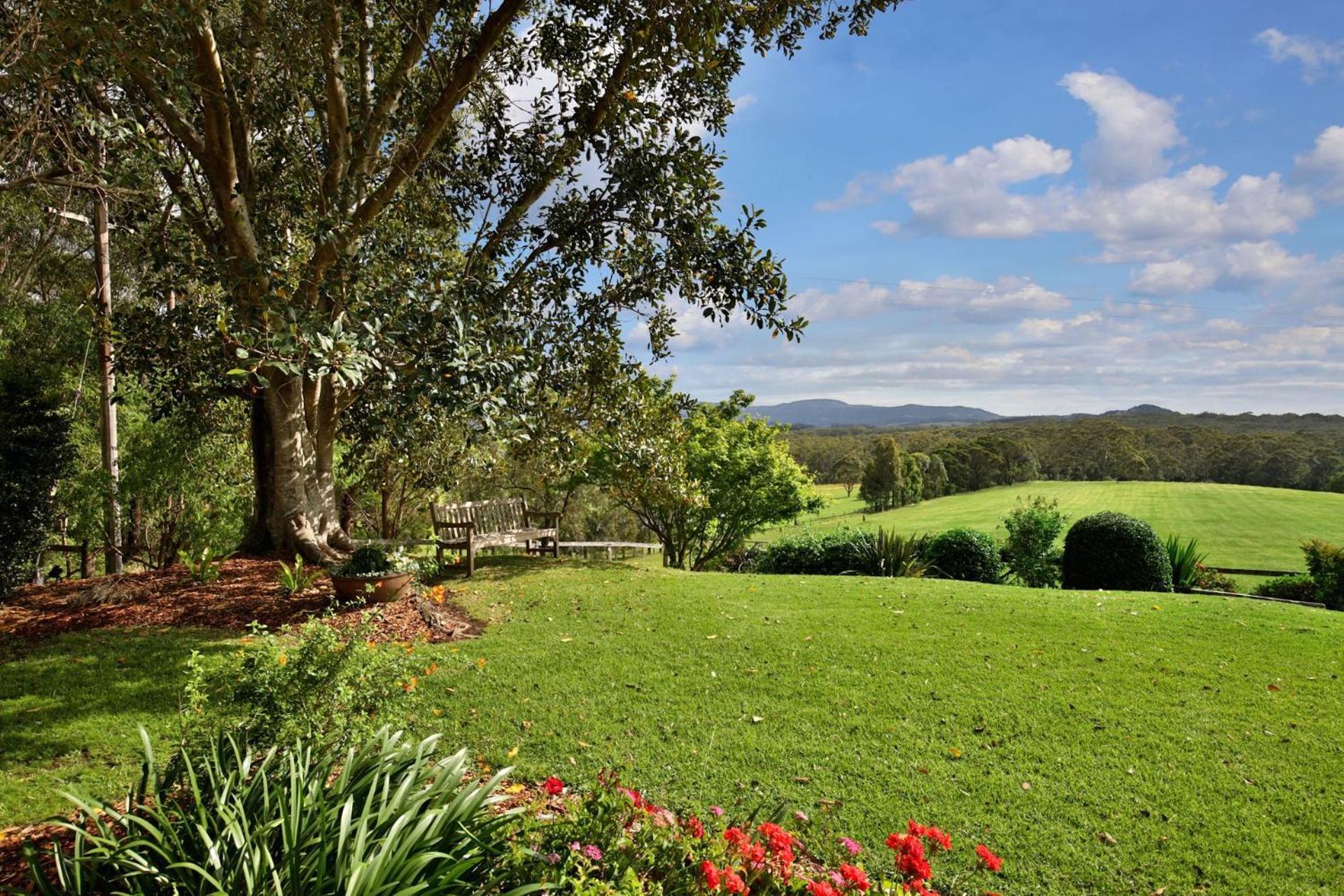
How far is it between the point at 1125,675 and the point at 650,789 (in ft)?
14.9

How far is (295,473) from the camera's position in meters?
8.18

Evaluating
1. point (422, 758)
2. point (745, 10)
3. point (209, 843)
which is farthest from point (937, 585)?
point (209, 843)

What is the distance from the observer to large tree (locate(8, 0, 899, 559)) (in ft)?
15.9

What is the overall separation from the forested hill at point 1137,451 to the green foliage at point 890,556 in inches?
697

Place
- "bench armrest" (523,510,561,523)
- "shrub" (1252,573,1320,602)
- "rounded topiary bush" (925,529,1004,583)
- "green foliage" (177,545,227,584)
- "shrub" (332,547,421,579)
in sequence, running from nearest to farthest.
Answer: "shrub" (332,547,421,579), "green foliage" (177,545,227,584), "shrub" (1252,573,1320,602), "rounded topiary bush" (925,529,1004,583), "bench armrest" (523,510,561,523)

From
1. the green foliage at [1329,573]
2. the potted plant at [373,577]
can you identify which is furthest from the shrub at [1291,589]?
the potted plant at [373,577]

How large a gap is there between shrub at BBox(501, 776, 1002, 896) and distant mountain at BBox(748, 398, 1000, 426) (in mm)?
118870

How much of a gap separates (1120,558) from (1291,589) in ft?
11.4

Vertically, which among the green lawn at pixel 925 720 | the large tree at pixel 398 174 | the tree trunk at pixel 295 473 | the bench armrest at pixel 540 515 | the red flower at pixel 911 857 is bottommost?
the green lawn at pixel 925 720

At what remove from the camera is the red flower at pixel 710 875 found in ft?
6.56

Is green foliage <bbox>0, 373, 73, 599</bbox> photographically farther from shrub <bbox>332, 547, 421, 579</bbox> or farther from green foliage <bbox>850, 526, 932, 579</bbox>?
green foliage <bbox>850, 526, 932, 579</bbox>

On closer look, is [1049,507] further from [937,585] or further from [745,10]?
[745,10]

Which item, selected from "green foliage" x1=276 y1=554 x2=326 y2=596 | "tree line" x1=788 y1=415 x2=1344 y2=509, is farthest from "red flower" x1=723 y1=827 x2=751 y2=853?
"tree line" x1=788 y1=415 x2=1344 y2=509

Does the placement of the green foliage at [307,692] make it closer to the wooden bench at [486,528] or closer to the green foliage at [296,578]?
the green foliage at [296,578]
